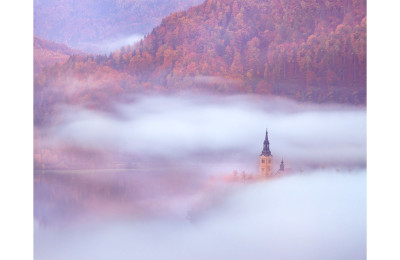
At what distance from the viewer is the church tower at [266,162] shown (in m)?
3.47

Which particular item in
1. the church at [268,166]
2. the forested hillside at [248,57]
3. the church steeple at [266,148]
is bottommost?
the church at [268,166]

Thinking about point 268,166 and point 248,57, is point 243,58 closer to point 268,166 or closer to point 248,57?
point 248,57

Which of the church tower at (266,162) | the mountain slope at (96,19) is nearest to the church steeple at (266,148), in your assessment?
the church tower at (266,162)

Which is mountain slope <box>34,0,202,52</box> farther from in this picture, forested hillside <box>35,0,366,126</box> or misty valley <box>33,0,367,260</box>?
forested hillside <box>35,0,366,126</box>

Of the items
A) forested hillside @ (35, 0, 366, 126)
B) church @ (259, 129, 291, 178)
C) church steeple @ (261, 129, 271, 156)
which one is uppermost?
forested hillside @ (35, 0, 366, 126)

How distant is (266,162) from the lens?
348cm

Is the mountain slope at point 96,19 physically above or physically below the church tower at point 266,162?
above

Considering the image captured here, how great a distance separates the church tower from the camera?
3475mm

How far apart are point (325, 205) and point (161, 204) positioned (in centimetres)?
A: 145

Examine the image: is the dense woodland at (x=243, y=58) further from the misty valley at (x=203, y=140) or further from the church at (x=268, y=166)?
the church at (x=268, y=166)

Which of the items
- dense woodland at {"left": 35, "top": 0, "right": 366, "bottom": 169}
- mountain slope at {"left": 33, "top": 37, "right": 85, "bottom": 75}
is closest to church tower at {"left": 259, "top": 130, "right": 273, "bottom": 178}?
dense woodland at {"left": 35, "top": 0, "right": 366, "bottom": 169}

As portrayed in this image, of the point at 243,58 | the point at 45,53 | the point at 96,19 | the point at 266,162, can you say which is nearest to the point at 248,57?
the point at 243,58
